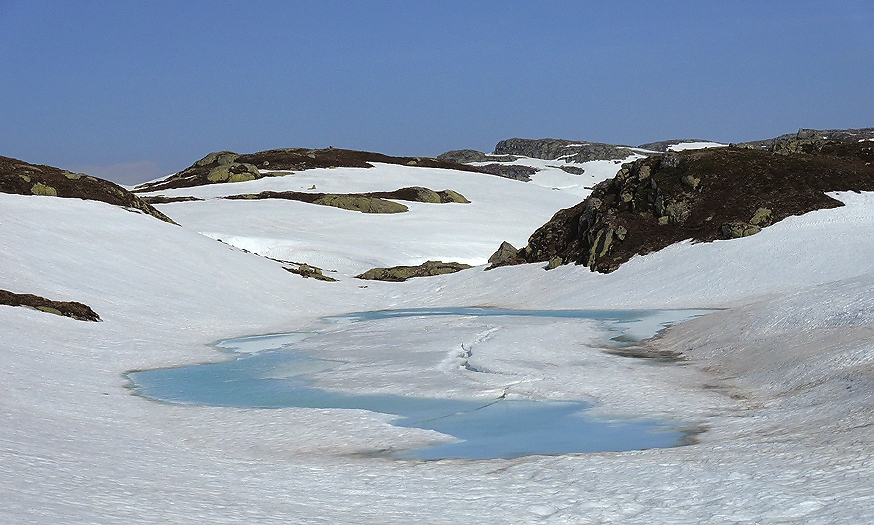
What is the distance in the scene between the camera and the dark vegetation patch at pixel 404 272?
53281 mm

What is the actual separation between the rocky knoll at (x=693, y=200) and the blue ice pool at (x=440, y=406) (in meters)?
14.5

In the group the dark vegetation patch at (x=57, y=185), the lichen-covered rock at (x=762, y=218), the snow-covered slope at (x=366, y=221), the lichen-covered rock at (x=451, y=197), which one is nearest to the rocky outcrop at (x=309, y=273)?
the snow-covered slope at (x=366, y=221)

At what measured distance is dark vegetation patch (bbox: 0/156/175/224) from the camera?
153ft

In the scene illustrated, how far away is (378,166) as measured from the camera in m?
109

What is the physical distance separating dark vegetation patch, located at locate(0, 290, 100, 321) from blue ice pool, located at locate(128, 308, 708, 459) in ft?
17.9

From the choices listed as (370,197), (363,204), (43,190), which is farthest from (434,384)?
(370,197)

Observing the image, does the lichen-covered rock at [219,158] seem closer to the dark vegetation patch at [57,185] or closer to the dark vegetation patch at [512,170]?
the dark vegetation patch at [512,170]

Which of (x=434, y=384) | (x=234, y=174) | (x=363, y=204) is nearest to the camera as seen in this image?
(x=434, y=384)

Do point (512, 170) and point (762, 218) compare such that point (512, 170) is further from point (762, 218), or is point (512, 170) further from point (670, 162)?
point (762, 218)

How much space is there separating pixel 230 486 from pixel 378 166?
325 feet

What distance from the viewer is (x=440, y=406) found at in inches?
662

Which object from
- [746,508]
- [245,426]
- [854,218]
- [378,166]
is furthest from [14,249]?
[378,166]

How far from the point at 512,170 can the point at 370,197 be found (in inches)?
3259

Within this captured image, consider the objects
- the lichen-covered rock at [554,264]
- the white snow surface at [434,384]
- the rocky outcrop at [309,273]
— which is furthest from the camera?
the rocky outcrop at [309,273]
